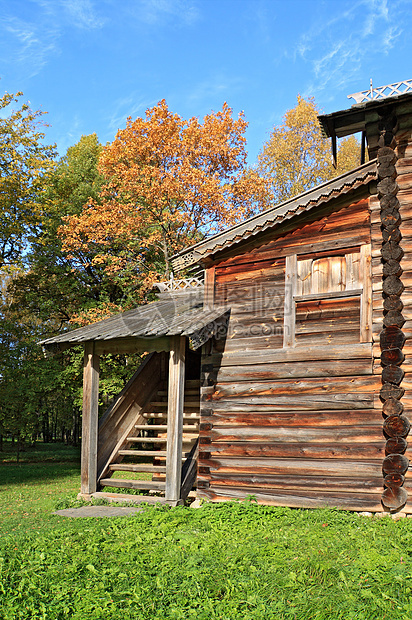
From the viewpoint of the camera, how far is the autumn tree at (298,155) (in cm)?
2820

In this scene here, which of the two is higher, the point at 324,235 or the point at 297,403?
the point at 324,235

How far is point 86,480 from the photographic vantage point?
417 inches

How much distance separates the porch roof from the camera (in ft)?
30.8

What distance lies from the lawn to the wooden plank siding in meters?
0.83

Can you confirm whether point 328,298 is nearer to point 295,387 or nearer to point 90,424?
point 295,387

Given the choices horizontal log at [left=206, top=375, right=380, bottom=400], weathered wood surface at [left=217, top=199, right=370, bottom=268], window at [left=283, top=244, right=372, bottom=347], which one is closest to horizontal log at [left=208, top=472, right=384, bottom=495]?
horizontal log at [left=206, top=375, right=380, bottom=400]

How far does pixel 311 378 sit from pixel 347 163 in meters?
23.4

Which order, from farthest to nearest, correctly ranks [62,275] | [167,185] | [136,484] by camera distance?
[62,275] < [167,185] < [136,484]

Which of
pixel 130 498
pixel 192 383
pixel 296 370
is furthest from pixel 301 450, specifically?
pixel 192 383

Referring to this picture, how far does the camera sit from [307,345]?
368 inches

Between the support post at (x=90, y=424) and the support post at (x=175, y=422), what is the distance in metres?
1.94

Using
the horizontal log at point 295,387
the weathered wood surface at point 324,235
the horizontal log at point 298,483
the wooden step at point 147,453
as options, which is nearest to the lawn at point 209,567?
the horizontal log at point 298,483

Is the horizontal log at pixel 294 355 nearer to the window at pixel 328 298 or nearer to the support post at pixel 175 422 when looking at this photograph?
the window at pixel 328 298

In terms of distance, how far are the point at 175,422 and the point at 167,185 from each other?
1240 centimetres
